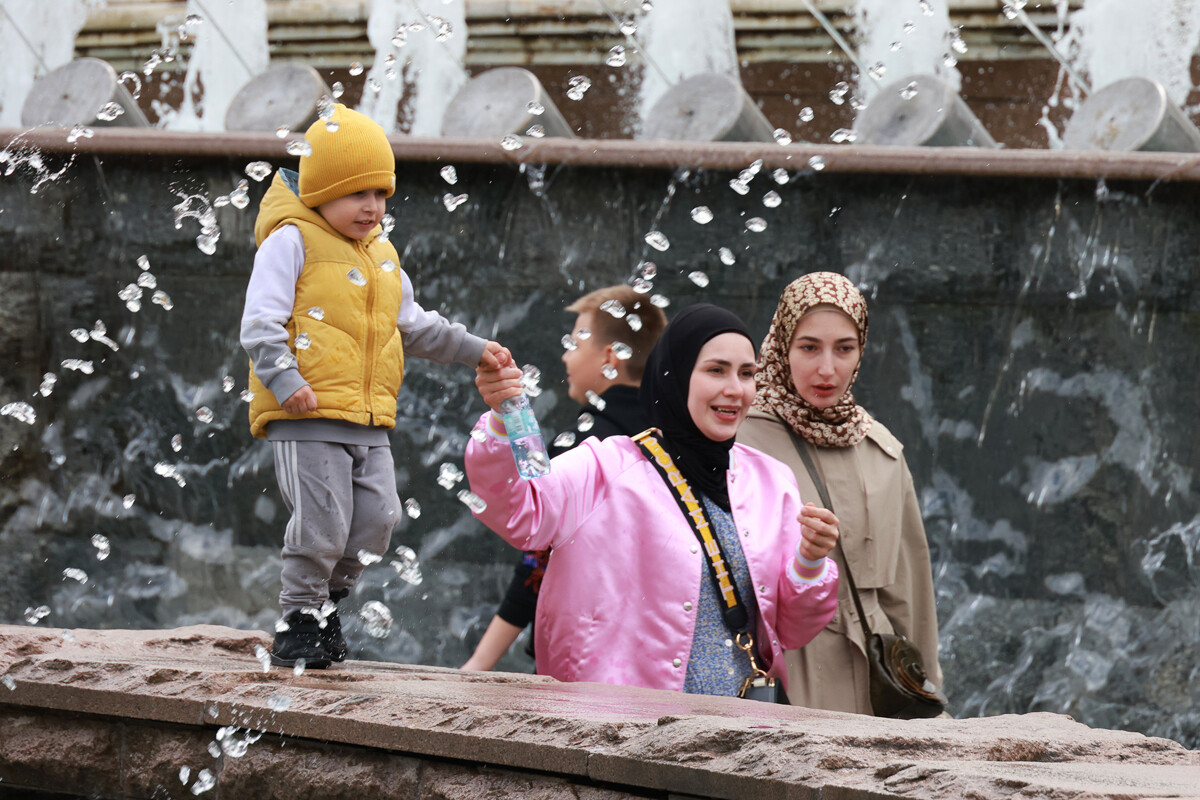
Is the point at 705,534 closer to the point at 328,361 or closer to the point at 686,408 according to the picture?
the point at 686,408

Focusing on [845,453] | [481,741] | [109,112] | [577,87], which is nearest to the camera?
[481,741]

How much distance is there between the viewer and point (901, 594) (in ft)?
13.0

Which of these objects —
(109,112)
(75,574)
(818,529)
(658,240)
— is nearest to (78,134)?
(109,112)

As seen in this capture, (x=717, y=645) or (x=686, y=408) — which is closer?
(x=717, y=645)

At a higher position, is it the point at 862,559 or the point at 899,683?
the point at 862,559

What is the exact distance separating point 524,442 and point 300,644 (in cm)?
76

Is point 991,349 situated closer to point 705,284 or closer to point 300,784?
point 705,284

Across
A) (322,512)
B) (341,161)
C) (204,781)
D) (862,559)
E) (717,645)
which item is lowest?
(204,781)

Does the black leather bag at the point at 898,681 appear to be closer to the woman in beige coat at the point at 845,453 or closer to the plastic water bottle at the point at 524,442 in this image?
the woman in beige coat at the point at 845,453

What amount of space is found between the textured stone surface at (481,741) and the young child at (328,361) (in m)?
0.24

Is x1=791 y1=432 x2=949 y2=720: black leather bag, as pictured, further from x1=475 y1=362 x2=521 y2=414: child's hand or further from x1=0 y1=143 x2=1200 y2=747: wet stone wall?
x1=0 y1=143 x2=1200 y2=747: wet stone wall

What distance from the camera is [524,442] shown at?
10.3 feet

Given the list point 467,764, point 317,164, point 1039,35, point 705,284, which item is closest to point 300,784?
point 467,764

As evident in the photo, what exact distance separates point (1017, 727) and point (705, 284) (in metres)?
3.59
